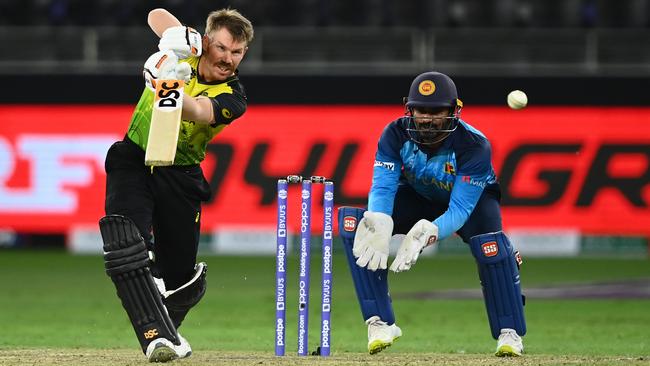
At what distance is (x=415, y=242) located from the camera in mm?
6066

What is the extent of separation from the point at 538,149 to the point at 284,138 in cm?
300

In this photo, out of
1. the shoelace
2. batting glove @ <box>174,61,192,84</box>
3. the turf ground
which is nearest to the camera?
batting glove @ <box>174,61,192,84</box>

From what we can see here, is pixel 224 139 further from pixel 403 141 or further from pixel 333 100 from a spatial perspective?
pixel 403 141

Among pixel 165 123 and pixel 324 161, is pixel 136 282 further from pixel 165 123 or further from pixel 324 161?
pixel 324 161

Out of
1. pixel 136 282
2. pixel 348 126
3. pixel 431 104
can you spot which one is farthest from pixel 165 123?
pixel 348 126

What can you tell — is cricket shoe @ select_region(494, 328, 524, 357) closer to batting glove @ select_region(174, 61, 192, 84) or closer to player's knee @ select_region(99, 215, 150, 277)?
player's knee @ select_region(99, 215, 150, 277)

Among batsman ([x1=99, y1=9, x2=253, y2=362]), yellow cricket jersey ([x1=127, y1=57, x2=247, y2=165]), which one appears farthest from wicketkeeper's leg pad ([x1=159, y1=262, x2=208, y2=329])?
yellow cricket jersey ([x1=127, y1=57, x2=247, y2=165])

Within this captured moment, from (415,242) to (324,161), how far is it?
9326mm

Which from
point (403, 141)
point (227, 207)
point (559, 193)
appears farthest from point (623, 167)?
point (403, 141)

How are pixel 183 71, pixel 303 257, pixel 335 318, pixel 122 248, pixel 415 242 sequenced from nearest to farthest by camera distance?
pixel 183 71 → pixel 122 248 → pixel 415 242 → pixel 303 257 → pixel 335 318

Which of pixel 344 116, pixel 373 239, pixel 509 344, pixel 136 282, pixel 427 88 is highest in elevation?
pixel 427 88

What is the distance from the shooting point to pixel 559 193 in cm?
1518

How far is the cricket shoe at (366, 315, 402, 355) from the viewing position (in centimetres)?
657

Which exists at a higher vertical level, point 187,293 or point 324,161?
point 187,293
